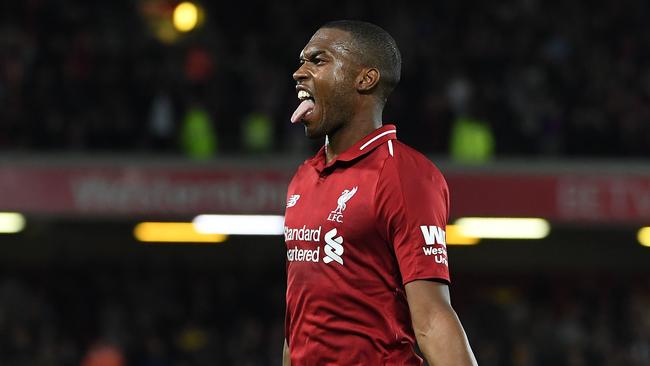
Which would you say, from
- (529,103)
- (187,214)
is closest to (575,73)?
(529,103)

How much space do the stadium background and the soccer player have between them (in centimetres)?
1052

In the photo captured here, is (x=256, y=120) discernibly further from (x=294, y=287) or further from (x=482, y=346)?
(x=294, y=287)

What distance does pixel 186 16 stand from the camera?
11.6 metres

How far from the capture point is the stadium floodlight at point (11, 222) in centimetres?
1619

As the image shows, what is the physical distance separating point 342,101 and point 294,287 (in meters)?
0.55

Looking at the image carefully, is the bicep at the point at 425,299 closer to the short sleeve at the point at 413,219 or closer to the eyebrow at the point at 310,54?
the short sleeve at the point at 413,219

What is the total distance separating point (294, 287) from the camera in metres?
3.55

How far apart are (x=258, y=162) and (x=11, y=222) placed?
144 inches

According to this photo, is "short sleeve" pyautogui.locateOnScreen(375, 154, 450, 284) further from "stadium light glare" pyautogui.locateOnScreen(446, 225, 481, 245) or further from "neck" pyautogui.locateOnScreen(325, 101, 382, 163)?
"stadium light glare" pyautogui.locateOnScreen(446, 225, 481, 245)

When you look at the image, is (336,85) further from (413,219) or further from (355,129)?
(413,219)

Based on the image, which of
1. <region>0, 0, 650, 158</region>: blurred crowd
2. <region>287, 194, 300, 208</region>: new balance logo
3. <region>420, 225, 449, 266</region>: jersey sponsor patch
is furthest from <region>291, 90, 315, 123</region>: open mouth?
<region>0, 0, 650, 158</region>: blurred crowd

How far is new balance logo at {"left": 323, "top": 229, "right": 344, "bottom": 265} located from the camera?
3.41 meters

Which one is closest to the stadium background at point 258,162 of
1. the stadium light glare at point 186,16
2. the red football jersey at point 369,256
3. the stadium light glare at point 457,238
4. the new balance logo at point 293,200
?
the stadium light glare at point 457,238

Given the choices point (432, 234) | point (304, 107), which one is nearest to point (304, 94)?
point (304, 107)
